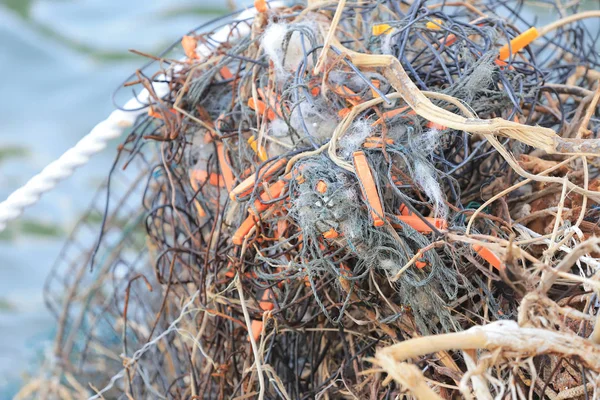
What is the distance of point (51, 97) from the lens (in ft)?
6.78

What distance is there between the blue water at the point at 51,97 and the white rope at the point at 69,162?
0.92m

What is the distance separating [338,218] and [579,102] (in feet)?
1.48

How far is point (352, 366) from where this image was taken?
29.0 inches

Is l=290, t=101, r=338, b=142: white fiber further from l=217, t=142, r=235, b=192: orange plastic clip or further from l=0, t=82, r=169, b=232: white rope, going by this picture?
l=0, t=82, r=169, b=232: white rope

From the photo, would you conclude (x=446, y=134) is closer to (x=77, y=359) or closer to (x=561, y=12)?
(x=561, y=12)

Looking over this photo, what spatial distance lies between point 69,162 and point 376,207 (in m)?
0.50

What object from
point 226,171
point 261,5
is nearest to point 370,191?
point 226,171

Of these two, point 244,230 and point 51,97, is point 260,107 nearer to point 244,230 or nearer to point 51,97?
point 244,230

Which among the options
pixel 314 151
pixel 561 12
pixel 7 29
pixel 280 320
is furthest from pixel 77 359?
pixel 7 29

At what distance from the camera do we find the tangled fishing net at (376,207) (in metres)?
0.57

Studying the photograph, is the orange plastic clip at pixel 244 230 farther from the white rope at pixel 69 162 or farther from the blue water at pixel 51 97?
the blue water at pixel 51 97

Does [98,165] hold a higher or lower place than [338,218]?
→ higher

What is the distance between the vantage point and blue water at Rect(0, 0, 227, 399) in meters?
1.79

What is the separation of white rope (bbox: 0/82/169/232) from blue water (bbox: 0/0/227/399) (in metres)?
0.92
